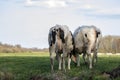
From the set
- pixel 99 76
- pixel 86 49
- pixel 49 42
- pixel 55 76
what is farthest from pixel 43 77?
pixel 86 49

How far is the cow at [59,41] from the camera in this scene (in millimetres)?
31109

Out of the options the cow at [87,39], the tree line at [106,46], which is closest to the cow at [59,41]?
the cow at [87,39]

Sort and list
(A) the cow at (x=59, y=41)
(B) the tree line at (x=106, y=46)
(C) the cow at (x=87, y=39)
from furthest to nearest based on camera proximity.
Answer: (B) the tree line at (x=106, y=46), (C) the cow at (x=87, y=39), (A) the cow at (x=59, y=41)

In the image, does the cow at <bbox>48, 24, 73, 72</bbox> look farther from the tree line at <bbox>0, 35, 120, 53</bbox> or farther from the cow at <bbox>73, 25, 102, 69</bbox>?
the tree line at <bbox>0, 35, 120, 53</bbox>

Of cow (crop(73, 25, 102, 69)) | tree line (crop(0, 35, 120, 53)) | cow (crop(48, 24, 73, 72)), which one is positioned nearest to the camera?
cow (crop(48, 24, 73, 72))

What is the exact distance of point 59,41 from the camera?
31359mm

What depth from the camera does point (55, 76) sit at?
2433cm

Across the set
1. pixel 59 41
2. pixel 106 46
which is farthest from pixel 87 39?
pixel 106 46

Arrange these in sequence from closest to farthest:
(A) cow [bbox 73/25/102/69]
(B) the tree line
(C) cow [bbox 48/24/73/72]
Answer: (C) cow [bbox 48/24/73/72]
(A) cow [bbox 73/25/102/69]
(B) the tree line

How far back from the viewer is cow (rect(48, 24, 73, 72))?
31109 millimetres

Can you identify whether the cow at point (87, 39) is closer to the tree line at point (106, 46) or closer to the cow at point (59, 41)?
the cow at point (59, 41)

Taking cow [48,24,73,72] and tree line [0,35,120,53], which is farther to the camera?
tree line [0,35,120,53]

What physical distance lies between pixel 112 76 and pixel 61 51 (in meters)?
7.86

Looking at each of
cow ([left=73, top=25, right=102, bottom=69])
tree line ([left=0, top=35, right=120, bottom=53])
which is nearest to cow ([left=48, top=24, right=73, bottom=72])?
cow ([left=73, top=25, right=102, bottom=69])
